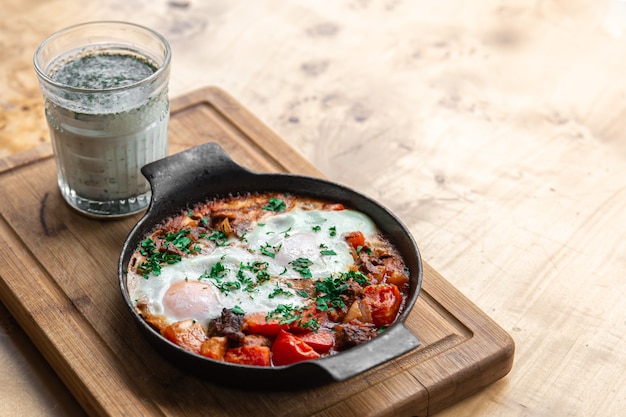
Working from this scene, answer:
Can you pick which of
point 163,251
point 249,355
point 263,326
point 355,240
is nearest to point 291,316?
point 263,326

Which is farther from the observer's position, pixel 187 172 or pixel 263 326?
pixel 187 172

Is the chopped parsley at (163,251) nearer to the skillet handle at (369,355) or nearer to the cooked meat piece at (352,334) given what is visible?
the cooked meat piece at (352,334)

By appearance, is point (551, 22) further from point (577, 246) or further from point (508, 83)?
point (577, 246)

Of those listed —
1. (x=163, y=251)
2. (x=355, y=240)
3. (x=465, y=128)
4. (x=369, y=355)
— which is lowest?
(x=465, y=128)

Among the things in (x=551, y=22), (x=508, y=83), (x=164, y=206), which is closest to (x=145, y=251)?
(x=164, y=206)

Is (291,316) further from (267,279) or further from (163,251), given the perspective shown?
(163,251)

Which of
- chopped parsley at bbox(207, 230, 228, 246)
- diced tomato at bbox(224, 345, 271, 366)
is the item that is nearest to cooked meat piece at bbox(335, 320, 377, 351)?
diced tomato at bbox(224, 345, 271, 366)

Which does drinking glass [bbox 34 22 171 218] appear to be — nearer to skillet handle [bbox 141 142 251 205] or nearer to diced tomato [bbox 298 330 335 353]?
skillet handle [bbox 141 142 251 205]
